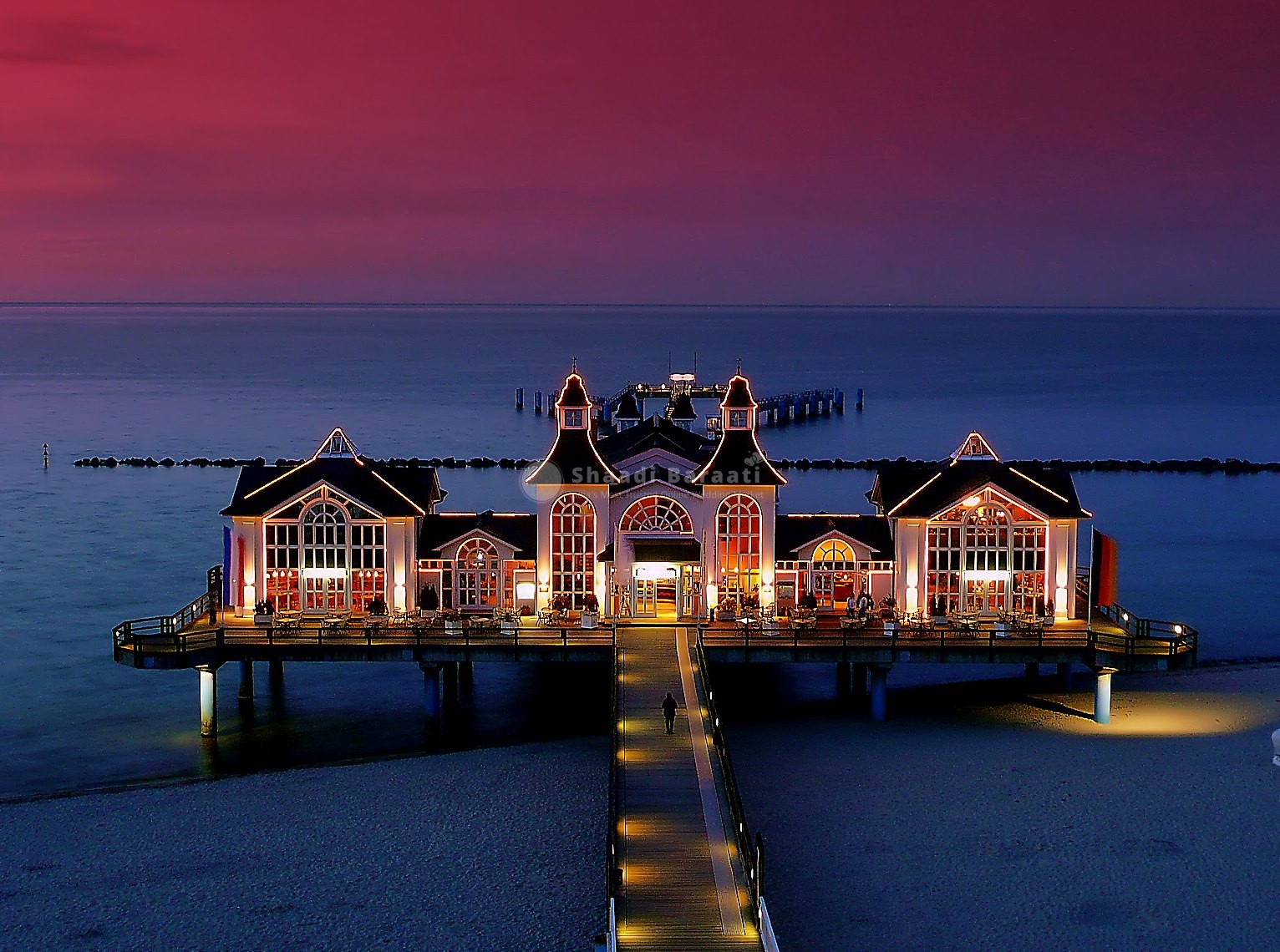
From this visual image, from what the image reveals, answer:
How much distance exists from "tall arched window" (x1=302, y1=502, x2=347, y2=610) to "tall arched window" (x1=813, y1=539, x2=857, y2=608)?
13.4 meters

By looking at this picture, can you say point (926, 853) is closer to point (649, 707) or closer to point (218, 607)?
point (649, 707)

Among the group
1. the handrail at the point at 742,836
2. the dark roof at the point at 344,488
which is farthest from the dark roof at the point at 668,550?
the handrail at the point at 742,836

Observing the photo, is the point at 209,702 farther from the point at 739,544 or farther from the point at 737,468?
the point at 737,468

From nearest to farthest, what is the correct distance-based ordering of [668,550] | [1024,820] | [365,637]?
[1024,820]
[365,637]
[668,550]

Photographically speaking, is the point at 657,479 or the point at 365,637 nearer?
the point at 365,637

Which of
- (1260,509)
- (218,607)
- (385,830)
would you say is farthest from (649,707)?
(1260,509)

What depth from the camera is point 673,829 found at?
28594 mm

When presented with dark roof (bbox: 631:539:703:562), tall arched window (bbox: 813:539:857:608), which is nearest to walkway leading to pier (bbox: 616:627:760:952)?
dark roof (bbox: 631:539:703:562)

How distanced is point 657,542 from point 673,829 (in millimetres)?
16154

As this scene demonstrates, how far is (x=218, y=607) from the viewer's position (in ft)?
155

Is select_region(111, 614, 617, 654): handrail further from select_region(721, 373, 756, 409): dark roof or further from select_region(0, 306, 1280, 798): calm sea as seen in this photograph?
select_region(721, 373, 756, 409): dark roof

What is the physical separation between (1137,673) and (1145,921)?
796 inches

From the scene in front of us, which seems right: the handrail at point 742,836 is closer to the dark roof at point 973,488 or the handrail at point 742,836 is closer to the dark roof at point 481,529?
the dark roof at point 481,529

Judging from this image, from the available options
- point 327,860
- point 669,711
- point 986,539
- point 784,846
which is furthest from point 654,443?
point 327,860
